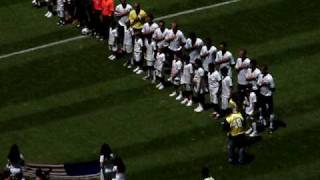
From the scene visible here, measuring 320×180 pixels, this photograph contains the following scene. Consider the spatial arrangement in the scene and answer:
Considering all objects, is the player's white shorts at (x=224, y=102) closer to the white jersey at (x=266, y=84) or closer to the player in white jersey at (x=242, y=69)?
the player in white jersey at (x=242, y=69)

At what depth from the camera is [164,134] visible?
117ft

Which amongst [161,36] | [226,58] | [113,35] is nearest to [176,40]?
[161,36]

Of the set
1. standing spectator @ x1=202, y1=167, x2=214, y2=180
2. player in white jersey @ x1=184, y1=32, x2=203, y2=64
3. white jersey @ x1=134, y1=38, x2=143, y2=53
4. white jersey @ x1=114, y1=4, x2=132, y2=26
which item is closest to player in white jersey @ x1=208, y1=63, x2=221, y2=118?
player in white jersey @ x1=184, y1=32, x2=203, y2=64

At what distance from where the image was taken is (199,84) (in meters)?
37.0

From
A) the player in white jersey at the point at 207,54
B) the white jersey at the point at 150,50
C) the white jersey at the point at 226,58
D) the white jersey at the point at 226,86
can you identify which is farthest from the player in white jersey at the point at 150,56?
the white jersey at the point at 226,86

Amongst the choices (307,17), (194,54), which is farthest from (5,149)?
(307,17)

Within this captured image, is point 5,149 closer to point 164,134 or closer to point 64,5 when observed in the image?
point 164,134

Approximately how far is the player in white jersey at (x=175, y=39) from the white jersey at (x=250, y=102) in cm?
417

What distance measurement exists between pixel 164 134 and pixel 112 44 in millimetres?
6353

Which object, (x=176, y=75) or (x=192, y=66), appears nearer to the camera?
(x=192, y=66)

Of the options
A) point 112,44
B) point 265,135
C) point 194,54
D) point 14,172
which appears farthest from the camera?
point 112,44

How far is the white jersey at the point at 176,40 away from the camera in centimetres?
3841

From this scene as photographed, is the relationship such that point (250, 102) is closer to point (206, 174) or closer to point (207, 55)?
point (207, 55)

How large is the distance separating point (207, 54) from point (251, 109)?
3.15 m
